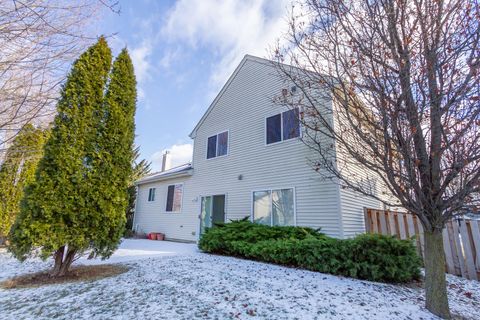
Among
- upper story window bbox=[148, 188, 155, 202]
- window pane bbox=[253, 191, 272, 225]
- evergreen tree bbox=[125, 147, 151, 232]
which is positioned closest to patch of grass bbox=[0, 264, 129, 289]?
window pane bbox=[253, 191, 272, 225]

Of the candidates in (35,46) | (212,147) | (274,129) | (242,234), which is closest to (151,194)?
(212,147)

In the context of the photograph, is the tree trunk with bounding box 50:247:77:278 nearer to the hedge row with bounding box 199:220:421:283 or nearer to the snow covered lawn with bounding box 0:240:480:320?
the snow covered lawn with bounding box 0:240:480:320

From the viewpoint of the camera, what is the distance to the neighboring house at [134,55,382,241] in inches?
273

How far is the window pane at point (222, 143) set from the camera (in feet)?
32.6

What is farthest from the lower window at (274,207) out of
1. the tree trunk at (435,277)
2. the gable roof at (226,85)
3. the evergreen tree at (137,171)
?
the evergreen tree at (137,171)

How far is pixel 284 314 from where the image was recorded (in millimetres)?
2748

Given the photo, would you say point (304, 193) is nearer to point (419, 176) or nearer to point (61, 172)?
point (419, 176)

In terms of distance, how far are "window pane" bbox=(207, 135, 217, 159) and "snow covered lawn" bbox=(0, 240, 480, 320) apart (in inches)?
241

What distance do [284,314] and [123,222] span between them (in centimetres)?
376

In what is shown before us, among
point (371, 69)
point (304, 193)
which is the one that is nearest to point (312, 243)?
point (304, 193)

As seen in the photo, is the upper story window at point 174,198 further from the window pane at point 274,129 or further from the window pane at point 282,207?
the window pane at point 274,129

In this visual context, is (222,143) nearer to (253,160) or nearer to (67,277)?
(253,160)

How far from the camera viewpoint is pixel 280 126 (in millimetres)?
8219

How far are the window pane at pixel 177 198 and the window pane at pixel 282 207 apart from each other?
5082 millimetres
